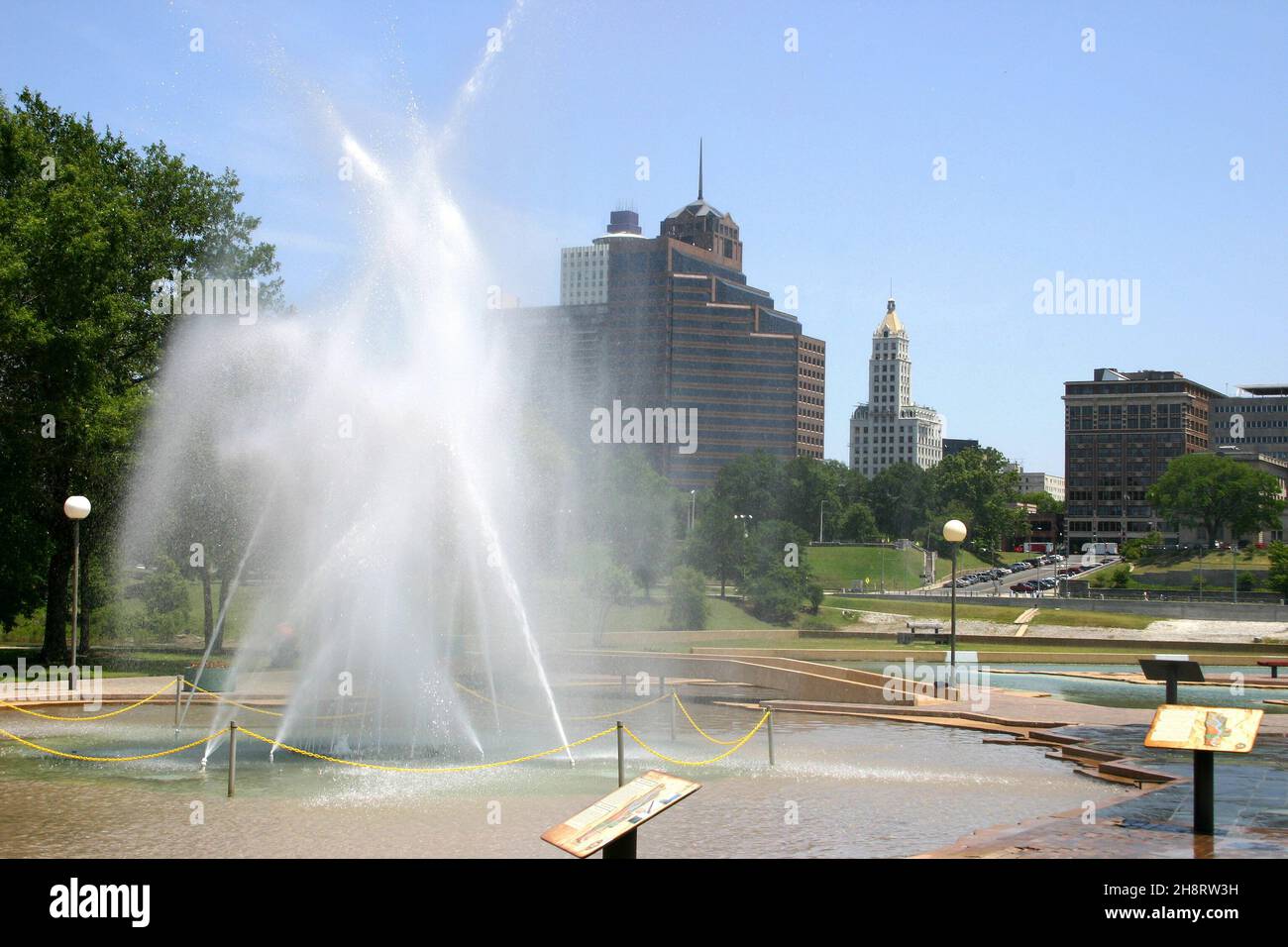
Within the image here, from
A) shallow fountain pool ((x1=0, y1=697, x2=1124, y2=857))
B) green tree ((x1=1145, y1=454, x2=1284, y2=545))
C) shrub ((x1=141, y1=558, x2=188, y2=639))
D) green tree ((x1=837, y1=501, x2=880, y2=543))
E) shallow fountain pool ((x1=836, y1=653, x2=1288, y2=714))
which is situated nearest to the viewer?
shallow fountain pool ((x1=0, y1=697, x2=1124, y2=857))

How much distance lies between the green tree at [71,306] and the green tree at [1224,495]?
12610 cm

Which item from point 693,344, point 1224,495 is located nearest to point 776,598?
point 1224,495

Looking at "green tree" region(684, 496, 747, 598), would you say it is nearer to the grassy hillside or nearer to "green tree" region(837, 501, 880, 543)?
the grassy hillside

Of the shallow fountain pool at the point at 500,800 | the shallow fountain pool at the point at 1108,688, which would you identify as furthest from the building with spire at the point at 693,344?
the shallow fountain pool at the point at 500,800

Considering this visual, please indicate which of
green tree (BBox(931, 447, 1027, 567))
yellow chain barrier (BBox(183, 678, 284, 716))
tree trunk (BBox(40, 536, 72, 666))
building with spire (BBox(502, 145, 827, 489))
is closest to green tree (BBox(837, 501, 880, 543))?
green tree (BBox(931, 447, 1027, 567))

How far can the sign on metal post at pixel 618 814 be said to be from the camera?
815cm

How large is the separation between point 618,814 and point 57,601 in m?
33.9

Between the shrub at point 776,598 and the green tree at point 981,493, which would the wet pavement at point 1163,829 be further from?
the green tree at point 981,493

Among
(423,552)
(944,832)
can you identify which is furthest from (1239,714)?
(423,552)

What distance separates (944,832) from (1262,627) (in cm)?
6289

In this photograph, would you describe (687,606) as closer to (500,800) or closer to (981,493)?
(500,800)

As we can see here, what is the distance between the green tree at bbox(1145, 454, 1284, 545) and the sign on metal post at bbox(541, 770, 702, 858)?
147m

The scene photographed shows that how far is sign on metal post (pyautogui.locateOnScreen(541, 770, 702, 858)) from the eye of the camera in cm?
815
